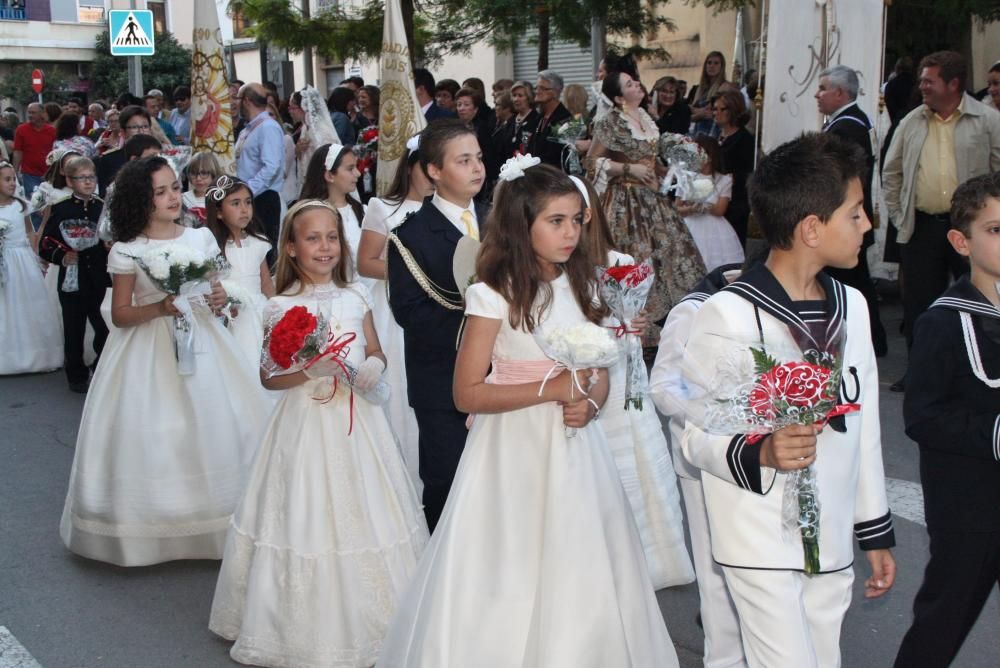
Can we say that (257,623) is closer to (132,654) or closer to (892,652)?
(132,654)

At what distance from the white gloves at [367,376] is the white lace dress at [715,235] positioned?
573 cm

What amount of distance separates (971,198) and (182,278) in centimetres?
378

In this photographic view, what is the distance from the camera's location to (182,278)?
5848 mm

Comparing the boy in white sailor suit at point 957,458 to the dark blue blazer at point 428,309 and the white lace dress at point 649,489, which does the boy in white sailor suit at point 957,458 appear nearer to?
the white lace dress at point 649,489

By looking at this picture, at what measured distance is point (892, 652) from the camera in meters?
4.68

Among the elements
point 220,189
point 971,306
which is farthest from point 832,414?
point 220,189

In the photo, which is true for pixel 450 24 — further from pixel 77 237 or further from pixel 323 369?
pixel 323 369

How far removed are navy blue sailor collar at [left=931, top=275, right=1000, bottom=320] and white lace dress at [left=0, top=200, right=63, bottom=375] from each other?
924 centimetres

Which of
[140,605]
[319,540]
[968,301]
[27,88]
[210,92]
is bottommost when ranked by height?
[140,605]

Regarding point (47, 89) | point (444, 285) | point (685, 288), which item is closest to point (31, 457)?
point (444, 285)

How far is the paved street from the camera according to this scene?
484 cm

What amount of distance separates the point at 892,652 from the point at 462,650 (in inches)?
79.7

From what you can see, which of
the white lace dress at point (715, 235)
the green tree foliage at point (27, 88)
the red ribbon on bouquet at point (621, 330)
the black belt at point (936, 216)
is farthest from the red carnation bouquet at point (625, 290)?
the green tree foliage at point (27, 88)

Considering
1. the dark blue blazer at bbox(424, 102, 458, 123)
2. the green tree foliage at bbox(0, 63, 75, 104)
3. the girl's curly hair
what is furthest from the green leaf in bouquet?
the green tree foliage at bbox(0, 63, 75, 104)
